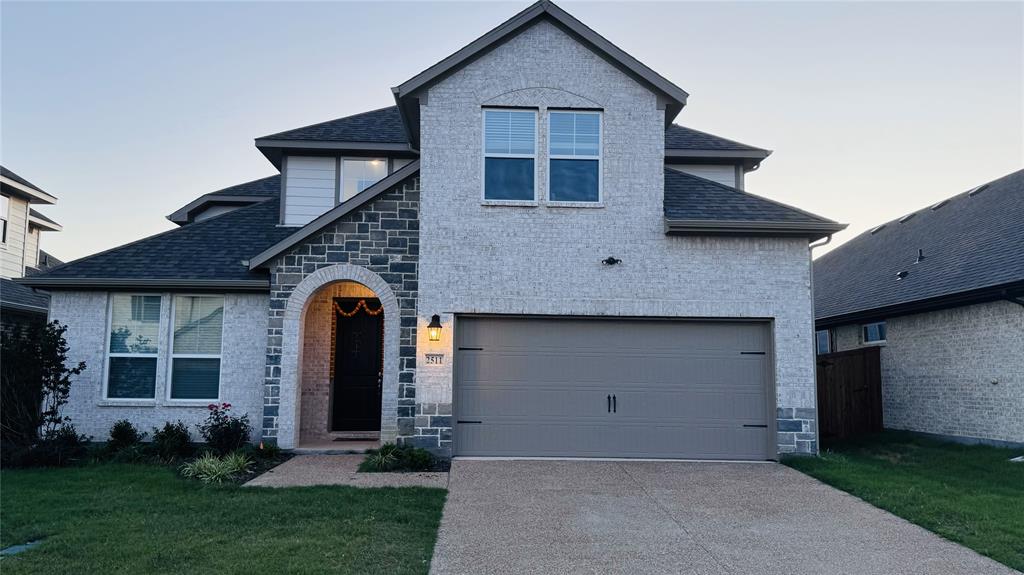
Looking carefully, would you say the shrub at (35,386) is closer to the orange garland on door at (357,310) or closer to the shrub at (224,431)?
the shrub at (224,431)

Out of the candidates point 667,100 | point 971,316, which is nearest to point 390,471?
point 667,100

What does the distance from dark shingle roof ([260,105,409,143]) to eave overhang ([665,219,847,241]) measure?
574 centimetres

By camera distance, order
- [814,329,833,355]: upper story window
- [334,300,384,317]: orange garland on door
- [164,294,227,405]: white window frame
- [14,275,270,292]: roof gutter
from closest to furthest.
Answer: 1. [14,275,270,292]: roof gutter
2. [164,294,227,405]: white window frame
3. [334,300,384,317]: orange garland on door
4. [814,329,833,355]: upper story window

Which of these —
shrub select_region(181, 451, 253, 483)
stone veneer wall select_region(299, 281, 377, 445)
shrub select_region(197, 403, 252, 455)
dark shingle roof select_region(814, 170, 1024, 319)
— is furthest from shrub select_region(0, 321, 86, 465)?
dark shingle roof select_region(814, 170, 1024, 319)

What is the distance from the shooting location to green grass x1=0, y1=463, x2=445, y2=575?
557 cm

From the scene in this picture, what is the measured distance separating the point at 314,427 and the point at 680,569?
8.61 m

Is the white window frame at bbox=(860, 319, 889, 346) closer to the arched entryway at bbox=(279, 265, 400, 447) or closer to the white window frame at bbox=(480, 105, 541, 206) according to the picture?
the white window frame at bbox=(480, 105, 541, 206)

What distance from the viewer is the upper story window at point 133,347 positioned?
461 inches

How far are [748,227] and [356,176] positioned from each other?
768cm

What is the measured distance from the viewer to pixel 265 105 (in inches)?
670

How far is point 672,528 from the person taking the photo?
6949mm

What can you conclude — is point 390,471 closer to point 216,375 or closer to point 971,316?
point 216,375

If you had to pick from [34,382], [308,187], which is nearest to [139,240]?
[34,382]

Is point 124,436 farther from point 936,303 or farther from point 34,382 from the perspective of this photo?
point 936,303
